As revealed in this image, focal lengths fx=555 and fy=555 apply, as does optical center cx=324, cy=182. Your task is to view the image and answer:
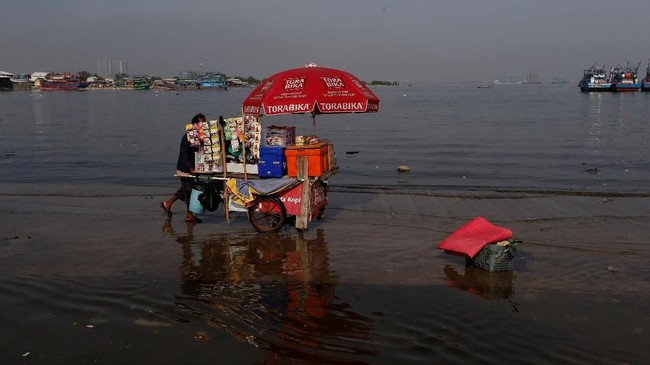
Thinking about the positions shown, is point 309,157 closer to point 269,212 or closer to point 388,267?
point 269,212

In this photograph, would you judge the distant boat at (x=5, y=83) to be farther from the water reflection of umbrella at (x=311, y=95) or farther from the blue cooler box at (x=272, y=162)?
the blue cooler box at (x=272, y=162)

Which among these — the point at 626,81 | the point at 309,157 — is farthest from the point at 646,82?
the point at 309,157

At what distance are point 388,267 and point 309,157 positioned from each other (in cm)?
242

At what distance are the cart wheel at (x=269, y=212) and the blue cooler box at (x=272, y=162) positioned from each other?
488 mm

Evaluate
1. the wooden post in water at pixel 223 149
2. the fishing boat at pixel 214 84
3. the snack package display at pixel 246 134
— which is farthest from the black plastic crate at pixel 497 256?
the fishing boat at pixel 214 84

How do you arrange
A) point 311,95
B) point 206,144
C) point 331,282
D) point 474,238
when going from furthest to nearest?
point 206,144
point 311,95
point 474,238
point 331,282

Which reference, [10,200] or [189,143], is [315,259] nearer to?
[189,143]

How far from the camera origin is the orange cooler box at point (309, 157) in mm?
9172

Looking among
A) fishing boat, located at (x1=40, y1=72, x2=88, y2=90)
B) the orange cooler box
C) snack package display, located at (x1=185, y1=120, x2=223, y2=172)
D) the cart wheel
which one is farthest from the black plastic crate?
fishing boat, located at (x1=40, y1=72, x2=88, y2=90)

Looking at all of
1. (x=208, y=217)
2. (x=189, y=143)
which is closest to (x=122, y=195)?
(x=208, y=217)

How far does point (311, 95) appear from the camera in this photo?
8.98 metres

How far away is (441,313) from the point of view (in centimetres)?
619

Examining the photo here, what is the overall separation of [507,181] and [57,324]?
14.2m

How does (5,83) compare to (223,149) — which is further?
(5,83)
